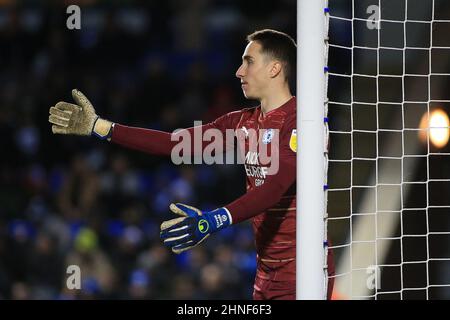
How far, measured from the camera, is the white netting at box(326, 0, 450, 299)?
218 inches

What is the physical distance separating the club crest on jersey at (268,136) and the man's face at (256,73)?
218 mm

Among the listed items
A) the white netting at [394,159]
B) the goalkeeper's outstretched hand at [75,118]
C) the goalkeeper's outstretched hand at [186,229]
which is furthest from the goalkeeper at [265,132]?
the white netting at [394,159]

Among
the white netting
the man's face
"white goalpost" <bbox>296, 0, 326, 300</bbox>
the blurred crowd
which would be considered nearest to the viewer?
"white goalpost" <bbox>296, 0, 326, 300</bbox>

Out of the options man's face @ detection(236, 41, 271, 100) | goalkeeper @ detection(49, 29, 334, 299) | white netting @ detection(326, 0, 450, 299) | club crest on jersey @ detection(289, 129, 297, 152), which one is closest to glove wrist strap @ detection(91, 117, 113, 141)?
goalkeeper @ detection(49, 29, 334, 299)

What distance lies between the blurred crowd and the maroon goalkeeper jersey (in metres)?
3.26

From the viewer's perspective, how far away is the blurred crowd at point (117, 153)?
7676 millimetres

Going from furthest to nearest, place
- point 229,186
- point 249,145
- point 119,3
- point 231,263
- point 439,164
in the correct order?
point 119,3, point 229,186, point 231,263, point 439,164, point 249,145

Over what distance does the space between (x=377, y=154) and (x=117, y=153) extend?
13.9 feet

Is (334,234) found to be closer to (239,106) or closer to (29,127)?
(239,106)

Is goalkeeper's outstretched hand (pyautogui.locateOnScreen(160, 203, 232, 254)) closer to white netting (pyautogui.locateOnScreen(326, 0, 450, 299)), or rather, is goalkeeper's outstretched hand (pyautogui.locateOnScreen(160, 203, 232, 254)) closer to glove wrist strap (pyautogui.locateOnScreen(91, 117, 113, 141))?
glove wrist strap (pyautogui.locateOnScreen(91, 117, 113, 141))

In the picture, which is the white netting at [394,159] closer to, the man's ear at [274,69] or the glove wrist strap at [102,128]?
the man's ear at [274,69]

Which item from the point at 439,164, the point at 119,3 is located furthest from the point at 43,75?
the point at 439,164
